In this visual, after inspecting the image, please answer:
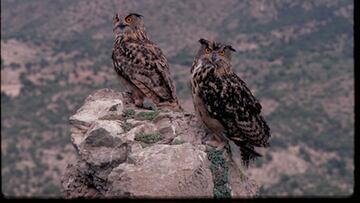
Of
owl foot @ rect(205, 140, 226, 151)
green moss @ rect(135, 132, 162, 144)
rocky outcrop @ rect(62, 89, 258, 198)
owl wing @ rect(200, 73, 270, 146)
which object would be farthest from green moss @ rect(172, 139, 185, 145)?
owl wing @ rect(200, 73, 270, 146)

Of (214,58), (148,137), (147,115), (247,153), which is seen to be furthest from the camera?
(147,115)

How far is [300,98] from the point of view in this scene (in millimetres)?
47031

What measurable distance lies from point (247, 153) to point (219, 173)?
0.72 metres

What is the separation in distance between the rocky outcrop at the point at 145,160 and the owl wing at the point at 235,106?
1.09ft

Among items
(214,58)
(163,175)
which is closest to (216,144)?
(214,58)

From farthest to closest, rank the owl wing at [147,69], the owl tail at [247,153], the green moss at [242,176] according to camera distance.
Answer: the owl wing at [147,69] < the owl tail at [247,153] < the green moss at [242,176]

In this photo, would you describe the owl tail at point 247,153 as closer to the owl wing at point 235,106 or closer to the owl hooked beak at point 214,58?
the owl wing at point 235,106

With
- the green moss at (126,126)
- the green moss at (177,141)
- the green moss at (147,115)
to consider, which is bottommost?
the green moss at (177,141)

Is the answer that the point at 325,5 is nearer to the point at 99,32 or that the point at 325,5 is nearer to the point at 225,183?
the point at 99,32

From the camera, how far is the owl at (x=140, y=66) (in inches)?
422

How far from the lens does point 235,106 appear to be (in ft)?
28.8

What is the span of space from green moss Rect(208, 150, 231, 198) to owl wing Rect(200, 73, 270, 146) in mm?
422

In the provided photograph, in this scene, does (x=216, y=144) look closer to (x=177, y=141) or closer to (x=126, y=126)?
(x=177, y=141)

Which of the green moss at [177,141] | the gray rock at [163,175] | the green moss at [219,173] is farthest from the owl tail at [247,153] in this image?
the gray rock at [163,175]
